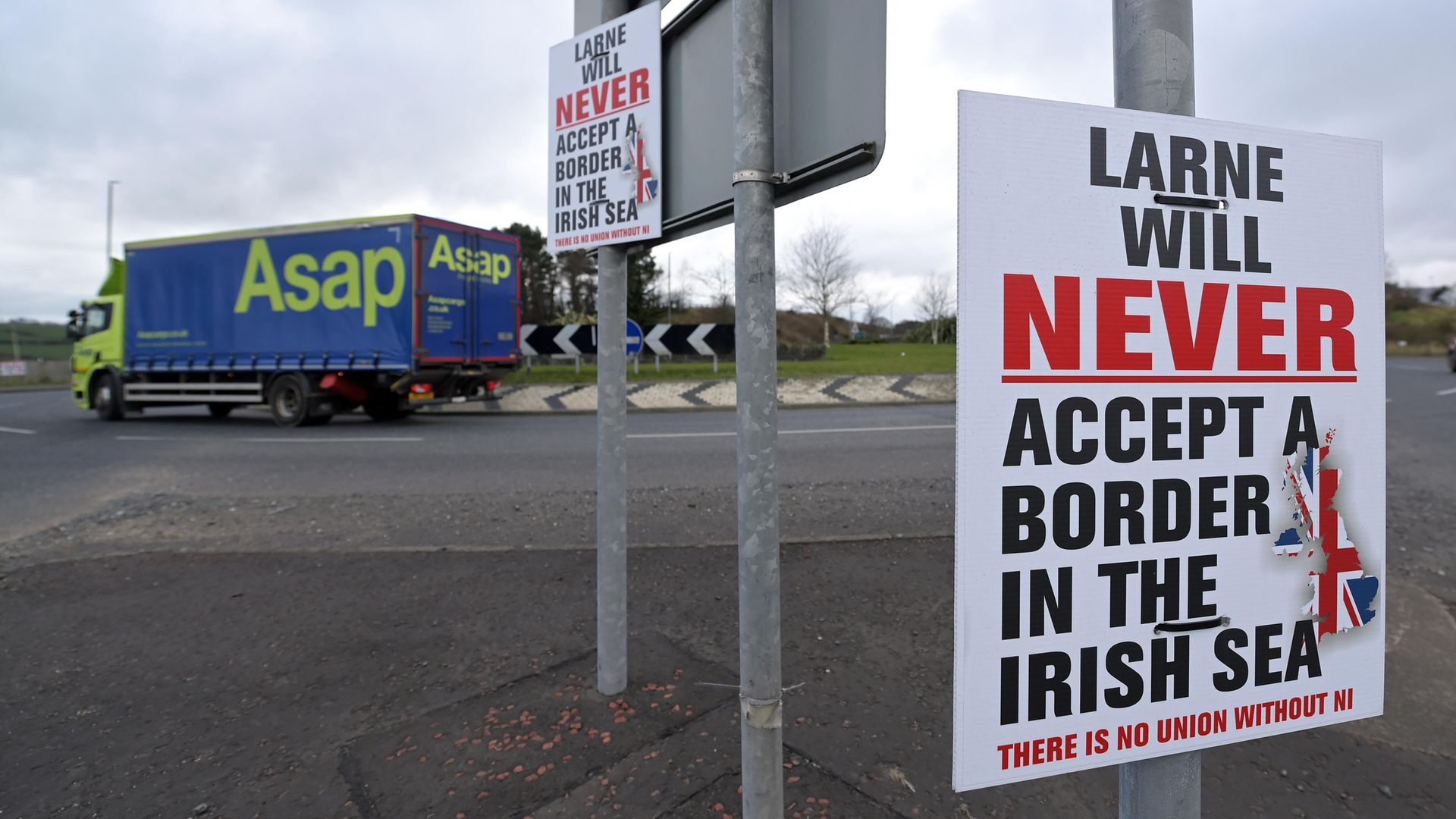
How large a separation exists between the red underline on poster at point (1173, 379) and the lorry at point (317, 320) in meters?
13.6

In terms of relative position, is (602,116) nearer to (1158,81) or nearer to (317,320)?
(1158,81)

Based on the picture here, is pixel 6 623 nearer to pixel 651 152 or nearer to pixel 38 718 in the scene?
pixel 38 718

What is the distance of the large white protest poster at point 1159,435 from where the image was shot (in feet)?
4.12

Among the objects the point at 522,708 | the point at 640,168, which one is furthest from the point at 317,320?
the point at 640,168

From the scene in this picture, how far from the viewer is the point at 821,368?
73.2 ft

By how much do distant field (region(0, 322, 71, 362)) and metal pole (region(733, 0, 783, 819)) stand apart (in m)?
45.9

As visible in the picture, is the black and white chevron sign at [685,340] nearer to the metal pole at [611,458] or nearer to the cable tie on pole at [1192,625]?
the metal pole at [611,458]

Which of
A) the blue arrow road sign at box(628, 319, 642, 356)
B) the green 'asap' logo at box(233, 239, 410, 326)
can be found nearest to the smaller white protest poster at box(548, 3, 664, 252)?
the blue arrow road sign at box(628, 319, 642, 356)

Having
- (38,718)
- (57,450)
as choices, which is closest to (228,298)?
(57,450)

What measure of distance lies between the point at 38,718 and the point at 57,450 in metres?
10.3

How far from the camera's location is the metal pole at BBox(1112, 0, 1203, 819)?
4.42ft

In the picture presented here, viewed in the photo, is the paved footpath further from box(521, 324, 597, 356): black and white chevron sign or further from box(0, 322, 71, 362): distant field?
box(0, 322, 71, 362): distant field

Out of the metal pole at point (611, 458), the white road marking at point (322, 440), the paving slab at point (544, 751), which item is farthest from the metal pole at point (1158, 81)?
the white road marking at point (322, 440)

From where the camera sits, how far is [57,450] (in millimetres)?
11055
